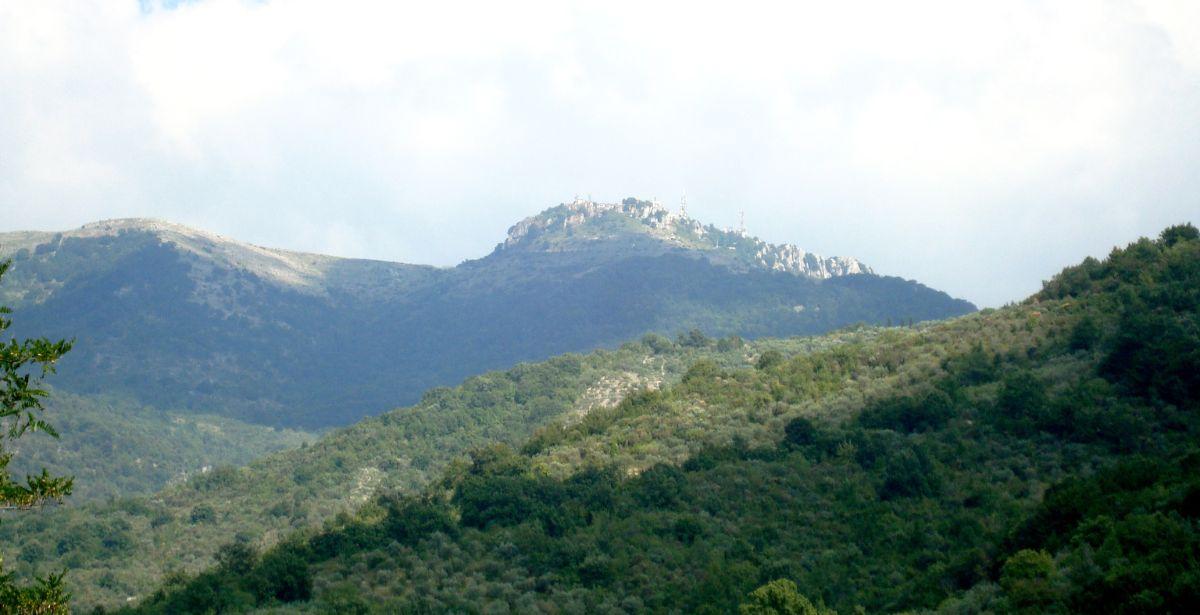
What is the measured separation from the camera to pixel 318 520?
267ft

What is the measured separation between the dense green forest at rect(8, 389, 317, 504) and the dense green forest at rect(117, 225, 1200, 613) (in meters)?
84.6

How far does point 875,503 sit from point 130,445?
12829cm

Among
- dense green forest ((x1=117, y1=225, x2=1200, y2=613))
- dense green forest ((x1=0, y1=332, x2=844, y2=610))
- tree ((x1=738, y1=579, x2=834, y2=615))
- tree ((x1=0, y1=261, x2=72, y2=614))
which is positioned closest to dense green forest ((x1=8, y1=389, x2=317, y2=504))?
dense green forest ((x1=0, y1=332, x2=844, y2=610))

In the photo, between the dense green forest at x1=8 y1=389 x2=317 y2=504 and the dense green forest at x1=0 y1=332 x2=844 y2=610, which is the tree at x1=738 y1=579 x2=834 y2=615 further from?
the dense green forest at x1=8 y1=389 x2=317 y2=504

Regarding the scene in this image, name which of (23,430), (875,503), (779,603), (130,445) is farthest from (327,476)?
(23,430)

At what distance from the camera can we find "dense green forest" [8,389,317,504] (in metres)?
131

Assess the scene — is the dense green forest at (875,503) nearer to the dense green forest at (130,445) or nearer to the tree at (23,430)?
the tree at (23,430)

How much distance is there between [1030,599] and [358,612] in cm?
2111

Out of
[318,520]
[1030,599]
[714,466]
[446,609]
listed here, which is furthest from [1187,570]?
[318,520]

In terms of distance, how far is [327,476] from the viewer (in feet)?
303

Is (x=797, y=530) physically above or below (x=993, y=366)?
below

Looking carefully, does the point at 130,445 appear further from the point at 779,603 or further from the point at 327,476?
the point at 779,603

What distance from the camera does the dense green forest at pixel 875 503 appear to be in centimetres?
2714

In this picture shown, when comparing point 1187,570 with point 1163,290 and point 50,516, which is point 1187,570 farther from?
point 50,516
